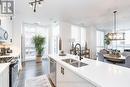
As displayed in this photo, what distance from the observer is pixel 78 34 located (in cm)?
1010

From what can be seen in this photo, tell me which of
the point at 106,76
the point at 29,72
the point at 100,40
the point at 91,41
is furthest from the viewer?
the point at 100,40

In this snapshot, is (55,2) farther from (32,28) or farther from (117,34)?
(32,28)

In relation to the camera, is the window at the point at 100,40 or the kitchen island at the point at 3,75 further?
the window at the point at 100,40

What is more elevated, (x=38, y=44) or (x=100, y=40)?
(x=100, y=40)

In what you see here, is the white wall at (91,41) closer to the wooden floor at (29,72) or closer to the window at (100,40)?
the window at (100,40)

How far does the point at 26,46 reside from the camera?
9.53 m

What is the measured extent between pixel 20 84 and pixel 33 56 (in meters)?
5.84

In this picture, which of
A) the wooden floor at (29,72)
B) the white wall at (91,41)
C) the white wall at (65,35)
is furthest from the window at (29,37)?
the white wall at (91,41)

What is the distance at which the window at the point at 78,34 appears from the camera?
32.2 ft

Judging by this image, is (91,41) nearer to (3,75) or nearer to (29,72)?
(29,72)

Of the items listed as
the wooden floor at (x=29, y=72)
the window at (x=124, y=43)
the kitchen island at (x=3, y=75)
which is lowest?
the wooden floor at (x=29, y=72)

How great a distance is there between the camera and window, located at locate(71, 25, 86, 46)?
9.81 meters

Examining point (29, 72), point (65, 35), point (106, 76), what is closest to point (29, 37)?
point (65, 35)

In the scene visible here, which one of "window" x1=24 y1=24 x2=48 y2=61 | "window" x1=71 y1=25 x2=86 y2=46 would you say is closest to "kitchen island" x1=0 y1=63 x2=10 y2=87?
"window" x1=24 y1=24 x2=48 y2=61
